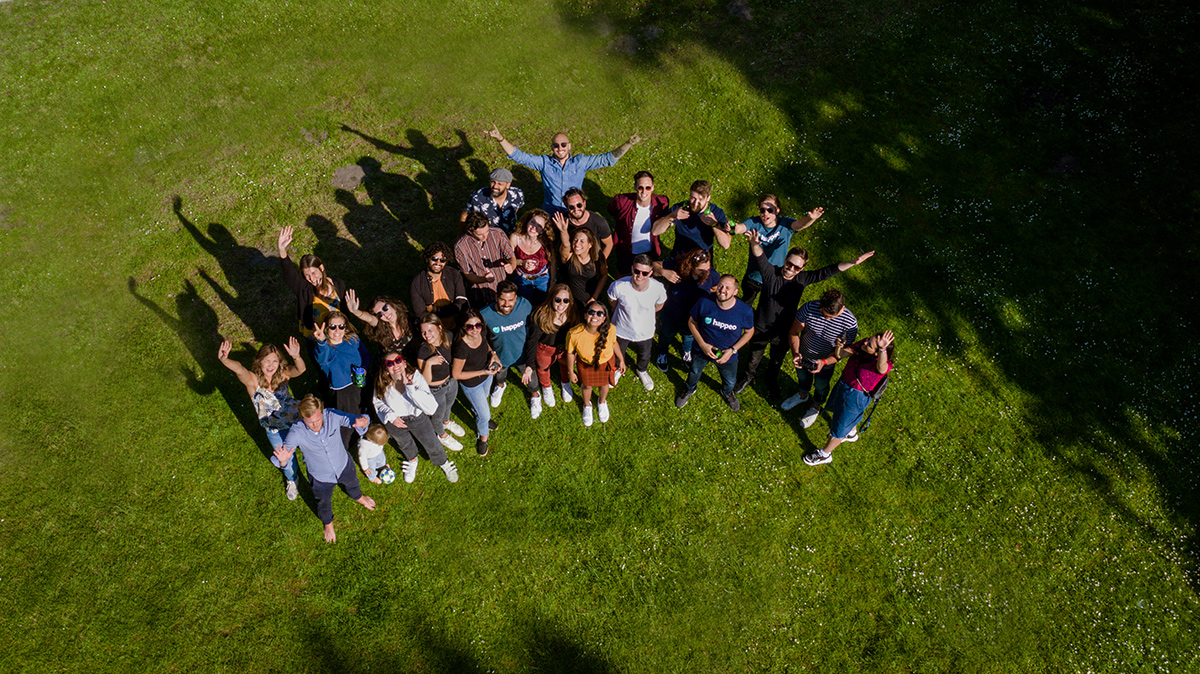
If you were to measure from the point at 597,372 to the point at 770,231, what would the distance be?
3934mm

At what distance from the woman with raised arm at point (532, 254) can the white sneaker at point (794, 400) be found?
16.5 feet

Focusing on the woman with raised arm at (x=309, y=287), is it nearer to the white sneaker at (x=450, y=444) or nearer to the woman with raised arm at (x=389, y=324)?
the woman with raised arm at (x=389, y=324)

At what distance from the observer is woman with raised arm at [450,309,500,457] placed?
8.87 m

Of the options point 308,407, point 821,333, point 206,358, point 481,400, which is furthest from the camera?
point 206,358

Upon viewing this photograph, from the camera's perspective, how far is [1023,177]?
46.8 ft

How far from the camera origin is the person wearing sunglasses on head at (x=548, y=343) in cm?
923

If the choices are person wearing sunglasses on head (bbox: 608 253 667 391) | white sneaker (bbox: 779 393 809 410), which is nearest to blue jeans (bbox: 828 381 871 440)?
white sneaker (bbox: 779 393 809 410)

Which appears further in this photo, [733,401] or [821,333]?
[733,401]

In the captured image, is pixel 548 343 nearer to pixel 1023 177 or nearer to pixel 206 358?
pixel 206 358

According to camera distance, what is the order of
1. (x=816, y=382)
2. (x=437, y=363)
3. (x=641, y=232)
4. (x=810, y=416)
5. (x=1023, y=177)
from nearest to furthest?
(x=437, y=363), (x=816, y=382), (x=810, y=416), (x=641, y=232), (x=1023, y=177)

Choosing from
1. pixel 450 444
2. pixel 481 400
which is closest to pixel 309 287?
pixel 481 400

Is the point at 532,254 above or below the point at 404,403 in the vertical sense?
above

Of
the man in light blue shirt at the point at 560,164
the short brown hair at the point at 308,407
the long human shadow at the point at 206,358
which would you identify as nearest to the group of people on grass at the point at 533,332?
the short brown hair at the point at 308,407

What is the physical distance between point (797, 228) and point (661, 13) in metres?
10.3
